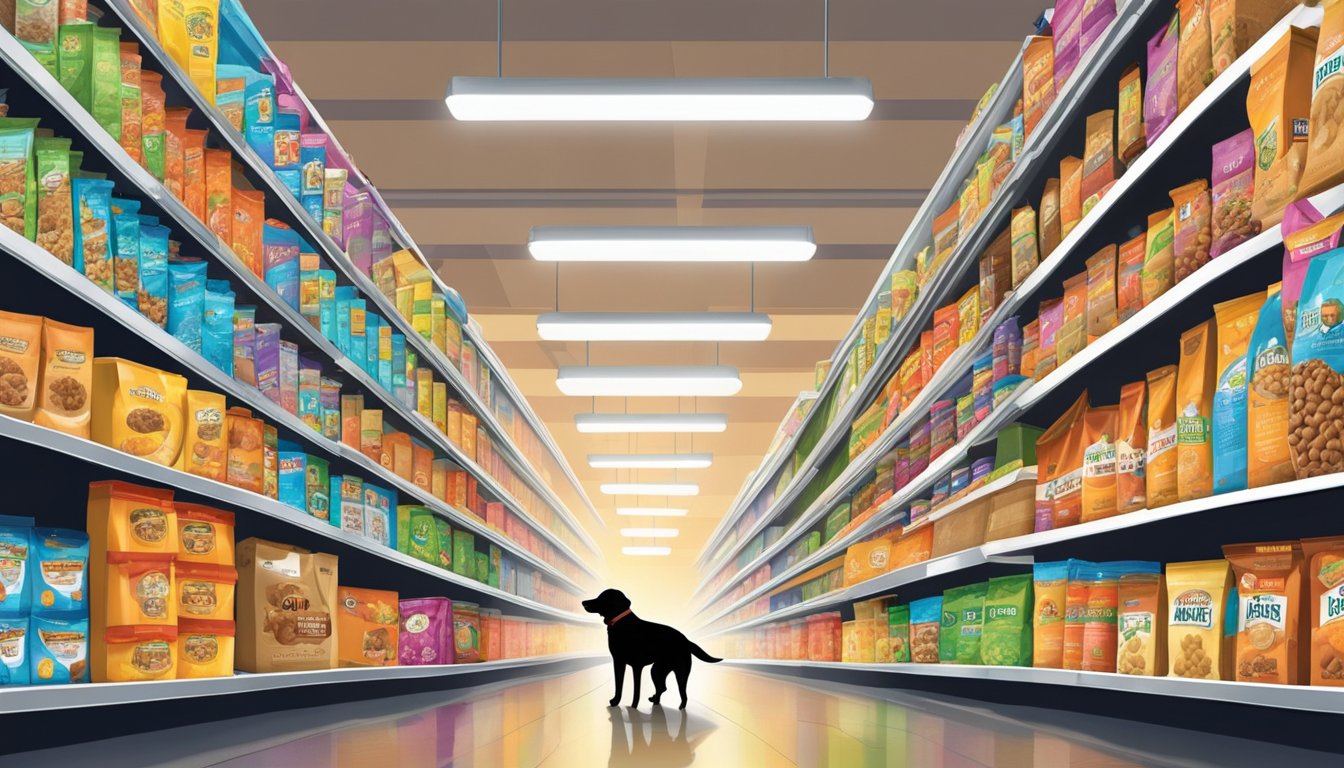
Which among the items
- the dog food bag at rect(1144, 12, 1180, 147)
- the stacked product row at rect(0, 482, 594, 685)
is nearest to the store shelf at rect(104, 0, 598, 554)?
the stacked product row at rect(0, 482, 594, 685)

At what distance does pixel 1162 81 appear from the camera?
2734 millimetres

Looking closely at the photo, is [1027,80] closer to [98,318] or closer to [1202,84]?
[1202,84]

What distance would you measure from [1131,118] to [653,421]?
9.15 metres

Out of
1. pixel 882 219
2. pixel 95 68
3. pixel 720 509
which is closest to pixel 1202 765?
pixel 95 68

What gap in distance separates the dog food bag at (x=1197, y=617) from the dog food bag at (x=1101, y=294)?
2.43 ft

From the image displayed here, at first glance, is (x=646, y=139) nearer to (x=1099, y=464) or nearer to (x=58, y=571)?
(x=1099, y=464)

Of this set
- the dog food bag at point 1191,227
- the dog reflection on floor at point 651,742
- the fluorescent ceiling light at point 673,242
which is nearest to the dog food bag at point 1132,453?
the dog food bag at point 1191,227

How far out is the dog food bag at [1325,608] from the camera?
1.98 m

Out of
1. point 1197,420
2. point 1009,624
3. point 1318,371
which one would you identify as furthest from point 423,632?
point 1318,371

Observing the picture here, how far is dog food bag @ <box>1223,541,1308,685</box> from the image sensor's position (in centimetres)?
213

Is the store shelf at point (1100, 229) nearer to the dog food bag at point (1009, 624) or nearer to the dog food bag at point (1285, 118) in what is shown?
the dog food bag at point (1285, 118)

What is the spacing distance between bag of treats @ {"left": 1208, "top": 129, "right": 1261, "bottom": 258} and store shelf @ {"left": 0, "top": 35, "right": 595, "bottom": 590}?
2375 mm

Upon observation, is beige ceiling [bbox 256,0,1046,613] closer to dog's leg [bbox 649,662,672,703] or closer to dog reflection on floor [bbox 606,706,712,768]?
dog's leg [bbox 649,662,672,703]

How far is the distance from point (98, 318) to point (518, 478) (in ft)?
22.6
